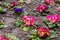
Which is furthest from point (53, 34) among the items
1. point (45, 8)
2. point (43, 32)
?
point (45, 8)

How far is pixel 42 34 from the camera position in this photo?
2.77 metres

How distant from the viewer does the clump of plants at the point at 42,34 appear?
2.77 m

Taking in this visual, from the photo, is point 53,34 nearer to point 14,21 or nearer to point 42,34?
point 42,34

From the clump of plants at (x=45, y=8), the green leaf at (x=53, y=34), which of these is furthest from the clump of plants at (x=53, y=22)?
the clump of plants at (x=45, y=8)

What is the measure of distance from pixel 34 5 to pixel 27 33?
40.8 inches

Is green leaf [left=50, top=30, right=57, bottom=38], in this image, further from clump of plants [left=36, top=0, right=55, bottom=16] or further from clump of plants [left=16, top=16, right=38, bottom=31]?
clump of plants [left=36, top=0, right=55, bottom=16]

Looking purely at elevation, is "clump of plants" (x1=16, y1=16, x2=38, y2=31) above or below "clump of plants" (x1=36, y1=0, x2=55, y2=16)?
below

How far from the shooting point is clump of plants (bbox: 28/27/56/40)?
2.77m

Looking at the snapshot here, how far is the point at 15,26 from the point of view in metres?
3.14

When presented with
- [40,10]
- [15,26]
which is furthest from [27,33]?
[40,10]

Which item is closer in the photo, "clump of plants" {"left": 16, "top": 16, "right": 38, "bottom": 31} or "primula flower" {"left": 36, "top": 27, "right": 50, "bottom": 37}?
"primula flower" {"left": 36, "top": 27, "right": 50, "bottom": 37}

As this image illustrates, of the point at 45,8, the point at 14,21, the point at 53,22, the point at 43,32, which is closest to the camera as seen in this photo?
the point at 43,32

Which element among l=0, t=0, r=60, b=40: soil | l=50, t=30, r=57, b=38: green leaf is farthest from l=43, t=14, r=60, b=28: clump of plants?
l=50, t=30, r=57, b=38: green leaf

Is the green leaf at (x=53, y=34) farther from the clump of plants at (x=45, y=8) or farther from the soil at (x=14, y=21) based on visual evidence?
the clump of plants at (x=45, y=8)
